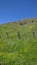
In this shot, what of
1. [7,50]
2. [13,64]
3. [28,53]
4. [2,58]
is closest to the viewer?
[13,64]

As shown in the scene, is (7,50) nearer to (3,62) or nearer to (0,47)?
(0,47)

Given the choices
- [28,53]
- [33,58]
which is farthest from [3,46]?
[33,58]

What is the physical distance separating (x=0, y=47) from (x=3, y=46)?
1.42 metres

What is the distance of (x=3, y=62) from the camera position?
3806 cm

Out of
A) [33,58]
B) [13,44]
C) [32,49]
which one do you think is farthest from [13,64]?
[13,44]

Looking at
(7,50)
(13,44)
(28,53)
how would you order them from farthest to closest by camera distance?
(13,44)
(7,50)
(28,53)

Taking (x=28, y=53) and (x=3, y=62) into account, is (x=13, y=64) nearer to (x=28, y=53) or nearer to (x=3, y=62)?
(x=3, y=62)

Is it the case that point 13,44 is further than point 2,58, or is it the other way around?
point 13,44

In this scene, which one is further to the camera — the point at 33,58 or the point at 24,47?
the point at 24,47

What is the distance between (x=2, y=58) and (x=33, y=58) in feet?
20.5

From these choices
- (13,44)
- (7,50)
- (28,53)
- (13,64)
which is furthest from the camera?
(13,44)

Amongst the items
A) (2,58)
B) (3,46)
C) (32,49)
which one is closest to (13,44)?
(3,46)

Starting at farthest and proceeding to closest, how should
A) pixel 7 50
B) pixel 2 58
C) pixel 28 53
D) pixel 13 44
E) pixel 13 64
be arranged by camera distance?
1. pixel 13 44
2. pixel 7 50
3. pixel 28 53
4. pixel 2 58
5. pixel 13 64

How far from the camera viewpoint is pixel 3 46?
168 feet
